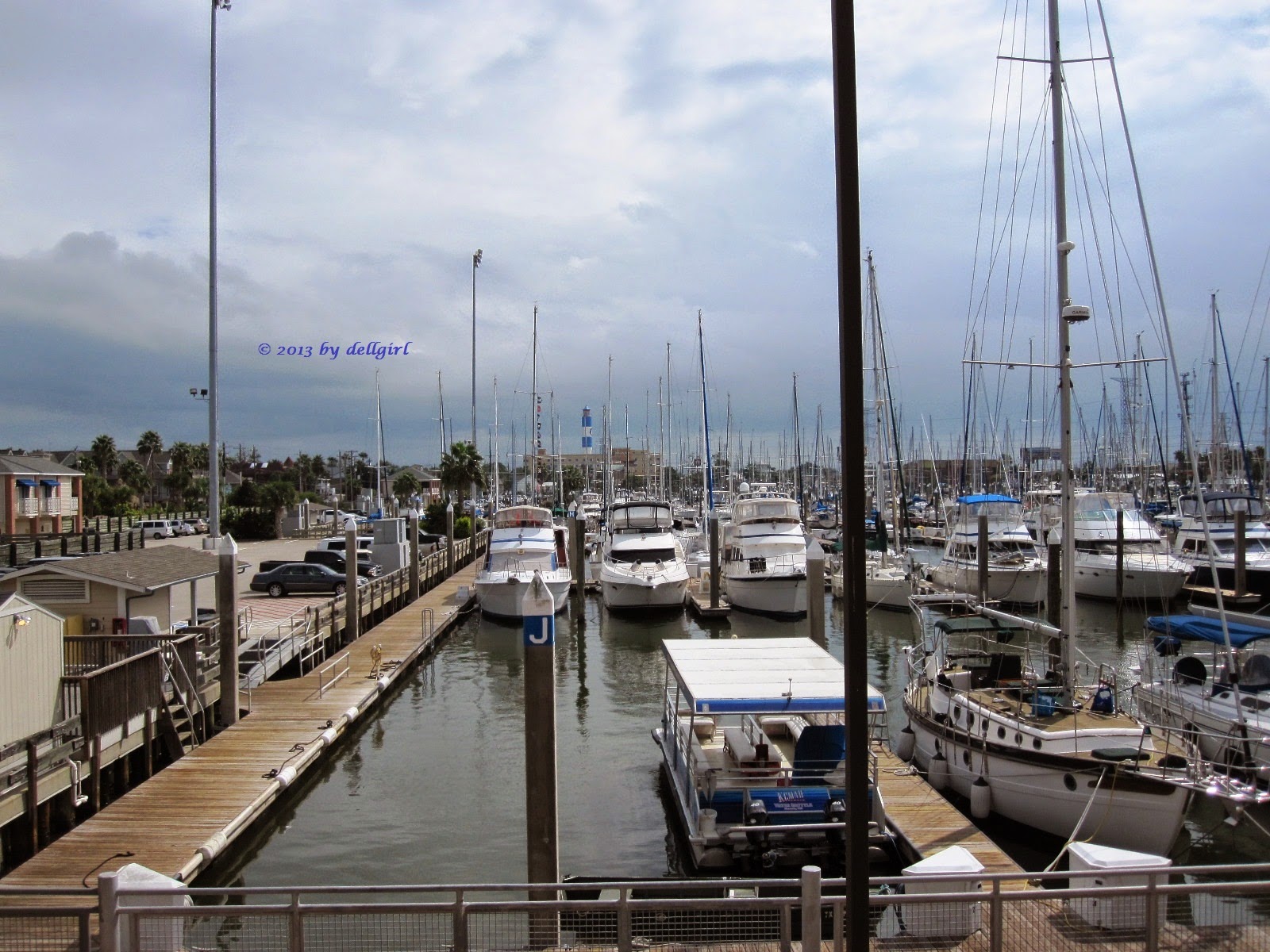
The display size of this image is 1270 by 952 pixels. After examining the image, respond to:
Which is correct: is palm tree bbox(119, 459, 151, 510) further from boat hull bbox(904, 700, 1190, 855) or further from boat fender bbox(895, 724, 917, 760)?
boat hull bbox(904, 700, 1190, 855)

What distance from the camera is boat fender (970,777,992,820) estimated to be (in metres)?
15.7

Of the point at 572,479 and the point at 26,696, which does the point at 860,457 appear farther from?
the point at 572,479

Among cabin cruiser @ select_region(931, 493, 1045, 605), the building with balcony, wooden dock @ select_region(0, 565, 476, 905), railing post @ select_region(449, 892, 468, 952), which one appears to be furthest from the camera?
the building with balcony

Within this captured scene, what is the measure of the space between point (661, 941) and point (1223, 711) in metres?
14.2

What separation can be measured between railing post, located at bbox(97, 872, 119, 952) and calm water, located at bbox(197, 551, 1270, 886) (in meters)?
6.80

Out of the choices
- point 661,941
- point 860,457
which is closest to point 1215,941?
point 661,941

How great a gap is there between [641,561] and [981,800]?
1077 inches

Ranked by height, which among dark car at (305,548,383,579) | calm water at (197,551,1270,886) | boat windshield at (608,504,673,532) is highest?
boat windshield at (608,504,673,532)

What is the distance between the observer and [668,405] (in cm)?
7981

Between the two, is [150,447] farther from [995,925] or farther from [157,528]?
[995,925]

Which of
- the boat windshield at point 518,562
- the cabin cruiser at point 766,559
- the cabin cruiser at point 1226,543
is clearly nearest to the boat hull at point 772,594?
the cabin cruiser at point 766,559

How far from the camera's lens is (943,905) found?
938cm

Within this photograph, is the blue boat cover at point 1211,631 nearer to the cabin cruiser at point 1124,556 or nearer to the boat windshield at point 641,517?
the cabin cruiser at point 1124,556

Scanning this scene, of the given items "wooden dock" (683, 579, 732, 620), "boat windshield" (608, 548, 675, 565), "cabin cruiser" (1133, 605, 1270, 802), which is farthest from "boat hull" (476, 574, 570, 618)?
"cabin cruiser" (1133, 605, 1270, 802)
